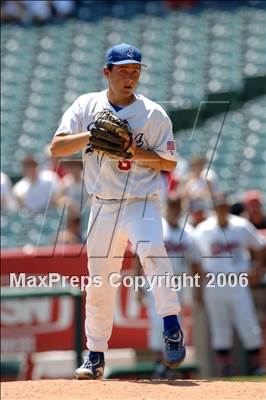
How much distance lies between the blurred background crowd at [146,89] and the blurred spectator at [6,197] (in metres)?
0.01

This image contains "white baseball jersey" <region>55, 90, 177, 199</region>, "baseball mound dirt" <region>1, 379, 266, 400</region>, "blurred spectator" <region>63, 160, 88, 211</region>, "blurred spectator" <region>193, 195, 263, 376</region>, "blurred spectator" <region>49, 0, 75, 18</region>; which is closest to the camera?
"baseball mound dirt" <region>1, 379, 266, 400</region>

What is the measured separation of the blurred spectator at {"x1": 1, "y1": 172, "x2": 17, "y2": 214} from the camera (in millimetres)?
10594

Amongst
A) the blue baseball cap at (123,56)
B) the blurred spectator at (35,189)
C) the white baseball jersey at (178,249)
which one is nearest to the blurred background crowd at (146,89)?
the blurred spectator at (35,189)

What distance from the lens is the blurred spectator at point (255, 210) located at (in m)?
9.63

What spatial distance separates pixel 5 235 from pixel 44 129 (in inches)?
139

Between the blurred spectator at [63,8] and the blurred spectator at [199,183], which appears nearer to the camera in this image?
the blurred spectator at [199,183]

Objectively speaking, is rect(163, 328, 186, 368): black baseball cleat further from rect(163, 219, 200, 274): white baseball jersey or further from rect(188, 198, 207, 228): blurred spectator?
rect(188, 198, 207, 228): blurred spectator

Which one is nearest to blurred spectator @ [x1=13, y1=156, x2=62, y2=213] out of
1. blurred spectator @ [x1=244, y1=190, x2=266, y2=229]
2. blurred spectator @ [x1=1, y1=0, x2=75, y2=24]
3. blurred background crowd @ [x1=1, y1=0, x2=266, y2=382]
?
blurred background crowd @ [x1=1, y1=0, x2=266, y2=382]

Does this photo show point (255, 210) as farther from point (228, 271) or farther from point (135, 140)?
point (135, 140)

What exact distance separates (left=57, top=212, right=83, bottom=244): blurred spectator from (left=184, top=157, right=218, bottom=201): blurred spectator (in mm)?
1215

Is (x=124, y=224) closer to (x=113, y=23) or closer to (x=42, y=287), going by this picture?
(x=42, y=287)

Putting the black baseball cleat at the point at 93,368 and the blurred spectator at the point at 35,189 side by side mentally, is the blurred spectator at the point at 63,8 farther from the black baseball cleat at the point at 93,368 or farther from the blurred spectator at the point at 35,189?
the black baseball cleat at the point at 93,368

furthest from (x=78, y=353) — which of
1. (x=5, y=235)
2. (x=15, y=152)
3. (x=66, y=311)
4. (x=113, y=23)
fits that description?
(x=113, y=23)

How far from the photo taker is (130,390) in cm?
519
